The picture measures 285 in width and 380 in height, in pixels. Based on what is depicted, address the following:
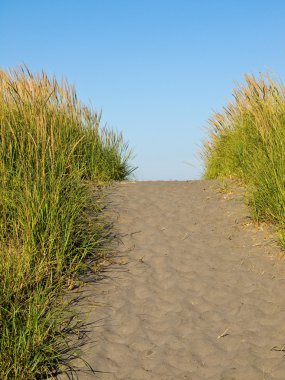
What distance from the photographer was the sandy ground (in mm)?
4316

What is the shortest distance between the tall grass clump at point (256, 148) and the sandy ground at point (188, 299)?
0.39 metres

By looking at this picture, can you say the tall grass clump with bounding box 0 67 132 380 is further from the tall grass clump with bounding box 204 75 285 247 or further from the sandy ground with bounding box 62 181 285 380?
the tall grass clump with bounding box 204 75 285 247

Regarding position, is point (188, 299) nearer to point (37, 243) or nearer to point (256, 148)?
point (37, 243)

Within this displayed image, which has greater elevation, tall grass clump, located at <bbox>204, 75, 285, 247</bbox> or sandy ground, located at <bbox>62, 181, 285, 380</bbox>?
tall grass clump, located at <bbox>204, 75, 285, 247</bbox>

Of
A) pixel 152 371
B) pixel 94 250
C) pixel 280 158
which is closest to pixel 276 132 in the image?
pixel 280 158

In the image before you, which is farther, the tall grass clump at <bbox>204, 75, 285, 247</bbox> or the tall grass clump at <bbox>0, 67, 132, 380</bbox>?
the tall grass clump at <bbox>204, 75, 285, 247</bbox>

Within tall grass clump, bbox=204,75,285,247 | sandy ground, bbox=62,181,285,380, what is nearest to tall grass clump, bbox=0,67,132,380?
sandy ground, bbox=62,181,285,380

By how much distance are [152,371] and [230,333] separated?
3.00 feet

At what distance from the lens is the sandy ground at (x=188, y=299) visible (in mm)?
4316

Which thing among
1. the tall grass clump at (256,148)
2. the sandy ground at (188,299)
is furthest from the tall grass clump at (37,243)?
the tall grass clump at (256,148)

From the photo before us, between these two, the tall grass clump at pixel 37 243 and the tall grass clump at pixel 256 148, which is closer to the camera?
the tall grass clump at pixel 37 243

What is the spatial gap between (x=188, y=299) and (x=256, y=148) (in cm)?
343

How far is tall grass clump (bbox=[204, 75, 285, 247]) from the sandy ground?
392 mm

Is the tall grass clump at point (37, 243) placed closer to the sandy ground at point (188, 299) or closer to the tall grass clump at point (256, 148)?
the sandy ground at point (188, 299)
